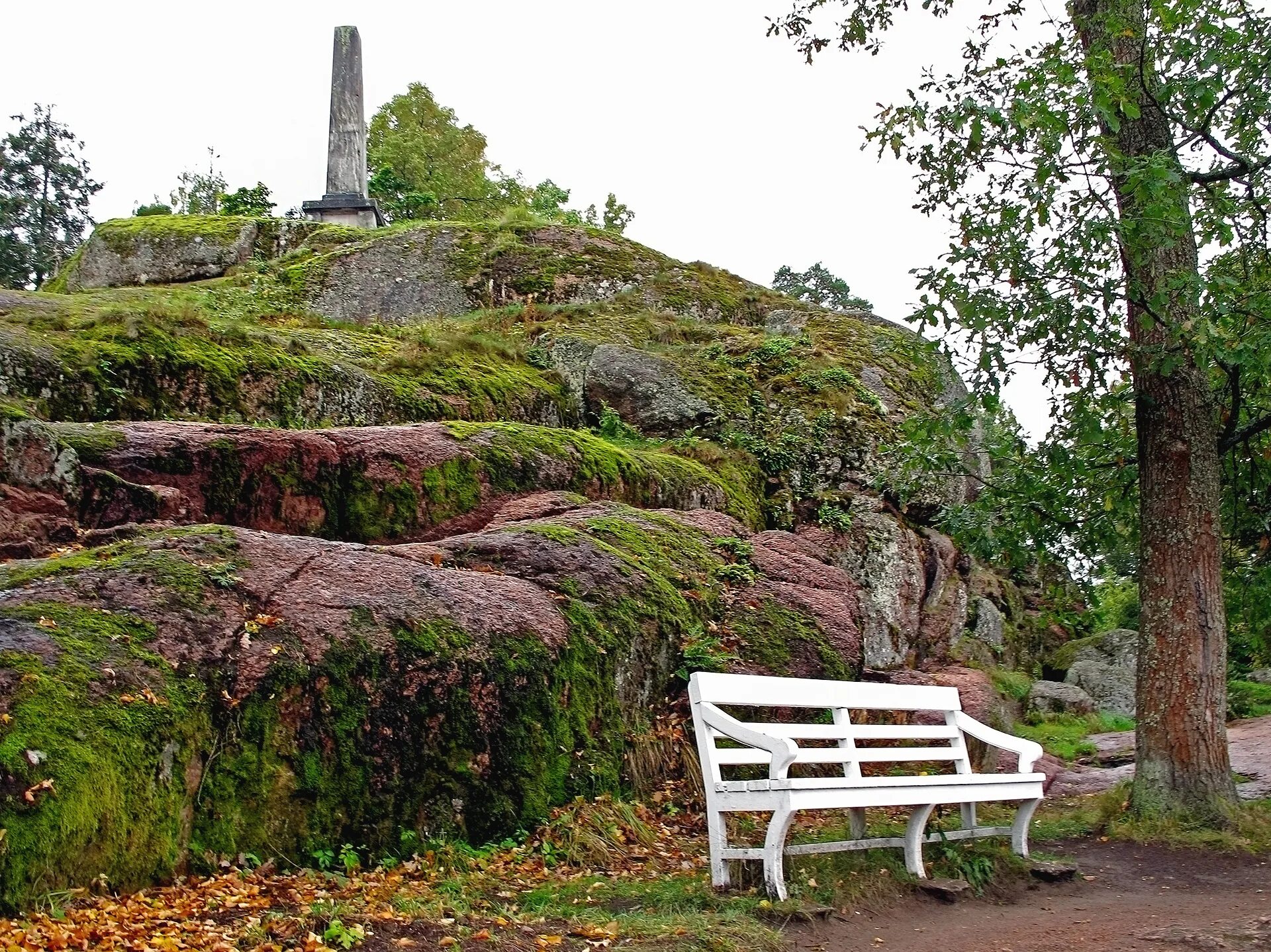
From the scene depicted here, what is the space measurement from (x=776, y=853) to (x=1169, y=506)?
4.57 meters

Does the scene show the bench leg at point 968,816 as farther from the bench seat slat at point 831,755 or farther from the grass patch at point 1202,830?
the grass patch at point 1202,830

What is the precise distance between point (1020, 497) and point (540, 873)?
17.9 ft

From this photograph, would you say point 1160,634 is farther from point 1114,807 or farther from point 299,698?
point 299,698

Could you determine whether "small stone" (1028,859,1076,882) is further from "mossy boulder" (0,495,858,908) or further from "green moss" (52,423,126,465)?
"green moss" (52,423,126,465)

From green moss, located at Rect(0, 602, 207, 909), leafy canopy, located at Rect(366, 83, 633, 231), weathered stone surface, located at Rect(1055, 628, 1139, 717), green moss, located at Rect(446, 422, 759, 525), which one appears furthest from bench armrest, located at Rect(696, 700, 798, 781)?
leafy canopy, located at Rect(366, 83, 633, 231)

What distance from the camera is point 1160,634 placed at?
762 centimetres

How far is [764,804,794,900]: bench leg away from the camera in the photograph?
4871 millimetres

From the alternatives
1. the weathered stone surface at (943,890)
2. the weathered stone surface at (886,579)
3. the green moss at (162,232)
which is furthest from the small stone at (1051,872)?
the green moss at (162,232)

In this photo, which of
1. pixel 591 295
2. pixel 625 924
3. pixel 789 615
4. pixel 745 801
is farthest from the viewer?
pixel 591 295

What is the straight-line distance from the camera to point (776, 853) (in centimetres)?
493

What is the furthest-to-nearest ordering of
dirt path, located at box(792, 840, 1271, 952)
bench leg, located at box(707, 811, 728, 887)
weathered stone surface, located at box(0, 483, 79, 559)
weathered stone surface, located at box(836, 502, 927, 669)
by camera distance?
1. weathered stone surface, located at box(836, 502, 927, 669)
2. weathered stone surface, located at box(0, 483, 79, 559)
3. bench leg, located at box(707, 811, 728, 887)
4. dirt path, located at box(792, 840, 1271, 952)

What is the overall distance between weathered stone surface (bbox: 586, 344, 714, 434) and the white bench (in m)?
6.59

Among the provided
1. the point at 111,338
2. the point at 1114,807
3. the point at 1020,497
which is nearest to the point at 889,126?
the point at 1020,497

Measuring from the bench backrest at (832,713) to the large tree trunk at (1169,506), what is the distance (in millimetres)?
1705
